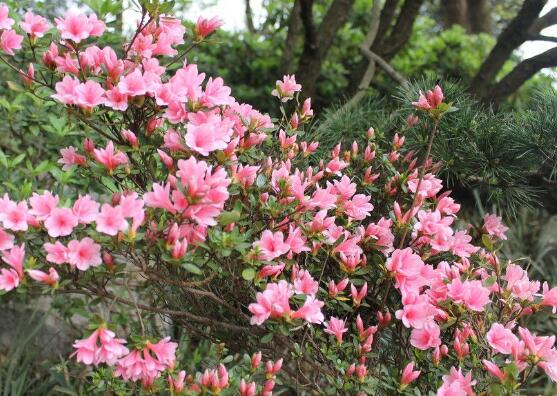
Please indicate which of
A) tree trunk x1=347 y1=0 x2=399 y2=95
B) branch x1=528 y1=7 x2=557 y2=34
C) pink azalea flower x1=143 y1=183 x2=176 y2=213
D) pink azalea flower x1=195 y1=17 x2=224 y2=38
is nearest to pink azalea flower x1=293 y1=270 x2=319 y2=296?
pink azalea flower x1=143 y1=183 x2=176 y2=213

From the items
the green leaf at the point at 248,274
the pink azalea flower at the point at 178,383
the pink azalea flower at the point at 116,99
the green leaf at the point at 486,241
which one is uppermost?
the pink azalea flower at the point at 116,99

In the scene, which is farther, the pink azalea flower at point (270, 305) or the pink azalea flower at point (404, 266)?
the pink azalea flower at point (404, 266)

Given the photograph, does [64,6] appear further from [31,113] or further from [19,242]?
[19,242]

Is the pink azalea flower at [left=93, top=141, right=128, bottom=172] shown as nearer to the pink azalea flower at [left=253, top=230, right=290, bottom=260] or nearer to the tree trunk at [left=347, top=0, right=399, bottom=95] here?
the pink azalea flower at [left=253, top=230, right=290, bottom=260]

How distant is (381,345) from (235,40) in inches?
134

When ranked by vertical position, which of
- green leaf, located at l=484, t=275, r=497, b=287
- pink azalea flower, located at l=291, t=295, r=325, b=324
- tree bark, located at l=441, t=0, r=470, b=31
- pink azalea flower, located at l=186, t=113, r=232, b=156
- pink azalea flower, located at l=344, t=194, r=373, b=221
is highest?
tree bark, located at l=441, t=0, r=470, b=31

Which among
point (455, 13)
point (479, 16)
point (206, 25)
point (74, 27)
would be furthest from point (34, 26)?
point (479, 16)

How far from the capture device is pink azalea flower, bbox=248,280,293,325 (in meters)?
1.25

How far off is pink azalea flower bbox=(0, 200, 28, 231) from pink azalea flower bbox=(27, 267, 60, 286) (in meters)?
0.10

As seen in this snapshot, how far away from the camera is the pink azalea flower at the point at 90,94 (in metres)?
1.34

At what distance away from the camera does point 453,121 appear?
2051 millimetres

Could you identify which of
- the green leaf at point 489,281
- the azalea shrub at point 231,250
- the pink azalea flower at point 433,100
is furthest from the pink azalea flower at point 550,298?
the pink azalea flower at point 433,100

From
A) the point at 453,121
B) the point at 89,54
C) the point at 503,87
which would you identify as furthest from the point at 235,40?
the point at 89,54

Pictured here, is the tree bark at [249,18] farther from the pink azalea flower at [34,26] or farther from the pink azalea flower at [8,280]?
the pink azalea flower at [8,280]
